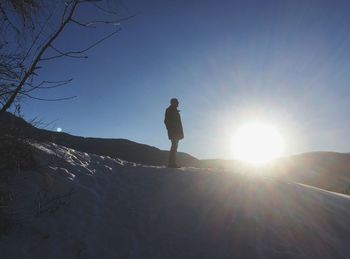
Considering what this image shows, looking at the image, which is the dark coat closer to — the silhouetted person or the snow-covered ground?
the silhouetted person

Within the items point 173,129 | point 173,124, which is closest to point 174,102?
point 173,124

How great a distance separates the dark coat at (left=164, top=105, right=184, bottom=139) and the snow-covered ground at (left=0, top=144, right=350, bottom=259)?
2312mm

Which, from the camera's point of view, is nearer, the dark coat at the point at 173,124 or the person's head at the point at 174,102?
the dark coat at the point at 173,124

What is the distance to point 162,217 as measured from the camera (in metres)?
6.68

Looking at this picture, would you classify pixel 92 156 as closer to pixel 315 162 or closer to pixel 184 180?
pixel 184 180

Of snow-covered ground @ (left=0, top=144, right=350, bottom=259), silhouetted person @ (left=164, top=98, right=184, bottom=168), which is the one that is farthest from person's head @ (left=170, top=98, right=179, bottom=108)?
snow-covered ground @ (left=0, top=144, right=350, bottom=259)

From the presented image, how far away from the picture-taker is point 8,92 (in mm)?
2908

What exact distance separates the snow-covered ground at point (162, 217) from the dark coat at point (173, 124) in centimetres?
231

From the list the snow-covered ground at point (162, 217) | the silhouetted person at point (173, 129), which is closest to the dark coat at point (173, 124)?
the silhouetted person at point (173, 129)

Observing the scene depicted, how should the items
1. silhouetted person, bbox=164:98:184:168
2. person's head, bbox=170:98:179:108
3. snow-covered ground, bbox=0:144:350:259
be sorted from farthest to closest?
1. person's head, bbox=170:98:179:108
2. silhouetted person, bbox=164:98:184:168
3. snow-covered ground, bbox=0:144:350:259

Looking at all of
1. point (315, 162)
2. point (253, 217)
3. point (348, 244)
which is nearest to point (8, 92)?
point (253, 217)

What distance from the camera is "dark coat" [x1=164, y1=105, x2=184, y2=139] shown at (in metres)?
10.8

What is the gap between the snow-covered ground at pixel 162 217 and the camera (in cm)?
555

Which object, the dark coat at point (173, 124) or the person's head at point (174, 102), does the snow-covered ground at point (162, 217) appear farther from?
the person's head at point (174, 102)
